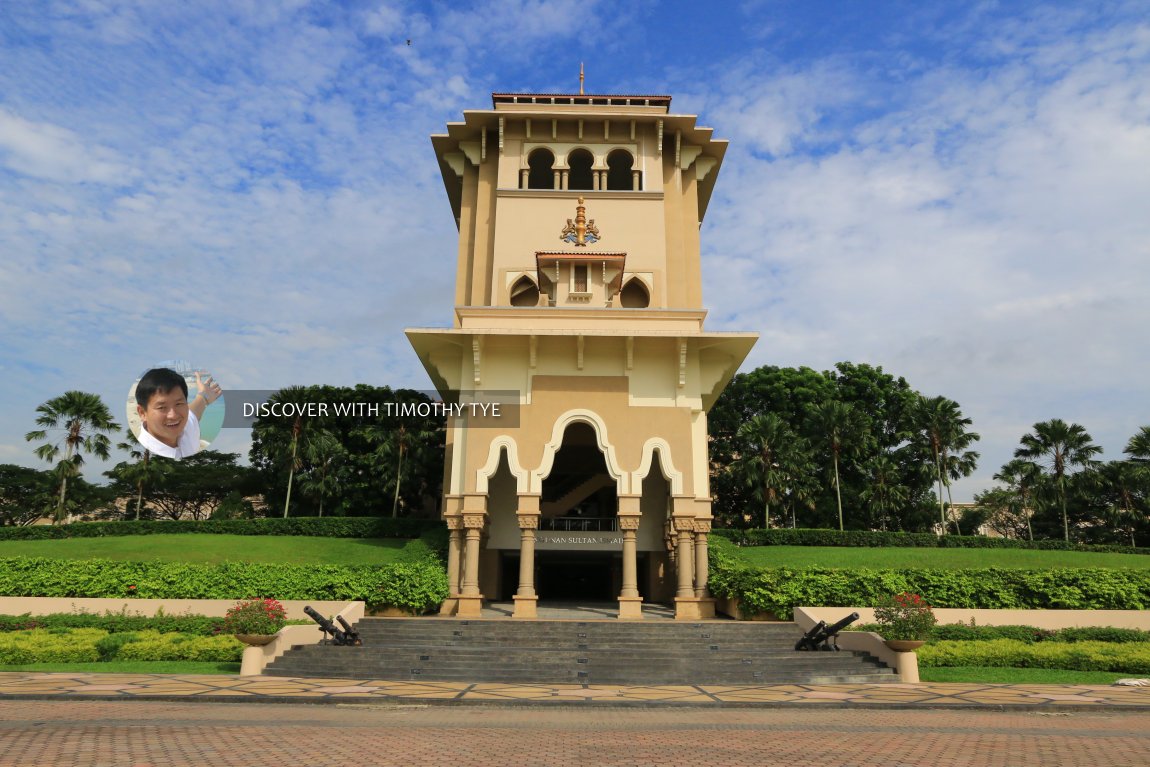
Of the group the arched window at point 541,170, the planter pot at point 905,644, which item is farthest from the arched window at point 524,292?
the planter pot at point 905,644

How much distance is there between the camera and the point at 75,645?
15.8 m

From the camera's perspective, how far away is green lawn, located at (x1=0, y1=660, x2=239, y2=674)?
47.9 ft

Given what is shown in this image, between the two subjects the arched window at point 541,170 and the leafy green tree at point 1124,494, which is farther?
the leafy green tree at point 1124,494

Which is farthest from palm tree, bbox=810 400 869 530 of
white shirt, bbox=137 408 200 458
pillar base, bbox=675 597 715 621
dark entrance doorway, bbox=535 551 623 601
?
white shirt, bbox=137 408 200 458

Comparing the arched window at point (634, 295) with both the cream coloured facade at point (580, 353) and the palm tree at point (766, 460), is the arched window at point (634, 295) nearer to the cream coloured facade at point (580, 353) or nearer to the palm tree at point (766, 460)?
the cream coloured facade at point (580, 353)

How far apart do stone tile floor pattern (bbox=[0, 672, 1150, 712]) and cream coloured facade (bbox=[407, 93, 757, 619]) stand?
678 cm

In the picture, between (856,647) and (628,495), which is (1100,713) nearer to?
(856,647)

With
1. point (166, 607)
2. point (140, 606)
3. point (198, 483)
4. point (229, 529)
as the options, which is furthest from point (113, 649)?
point (198, 483)

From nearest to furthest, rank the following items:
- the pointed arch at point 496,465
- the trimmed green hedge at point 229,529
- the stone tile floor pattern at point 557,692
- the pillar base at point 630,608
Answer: the stone tile floor pattern at point 557,692 → the pillar base at point 630,608 → the pointed arch at point 496,465 → the trimmed green hedge at point 229,529

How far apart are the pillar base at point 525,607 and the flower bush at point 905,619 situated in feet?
28.8

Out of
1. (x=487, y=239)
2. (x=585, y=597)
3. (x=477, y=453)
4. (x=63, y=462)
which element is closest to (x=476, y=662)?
(x=477, y=453)

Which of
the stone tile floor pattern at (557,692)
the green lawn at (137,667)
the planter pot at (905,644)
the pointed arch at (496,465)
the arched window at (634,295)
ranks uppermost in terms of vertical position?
the arched window at (634,295)

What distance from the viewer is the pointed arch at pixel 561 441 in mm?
21609

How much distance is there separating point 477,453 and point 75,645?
1023 centimetres
